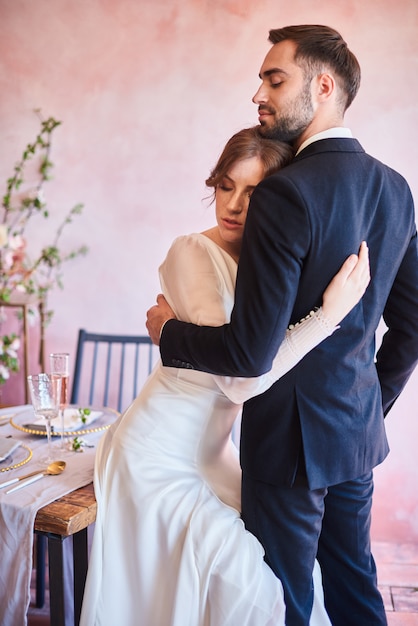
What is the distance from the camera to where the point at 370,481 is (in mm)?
1439

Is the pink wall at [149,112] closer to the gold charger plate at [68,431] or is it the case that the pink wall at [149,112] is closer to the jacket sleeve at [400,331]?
the gold charger plate at [68,431]

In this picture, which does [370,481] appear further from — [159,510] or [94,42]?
[94,42]

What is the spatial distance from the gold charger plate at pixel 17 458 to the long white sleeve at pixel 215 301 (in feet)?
1.91

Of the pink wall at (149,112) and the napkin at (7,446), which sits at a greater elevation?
the pink wall at (149,112)

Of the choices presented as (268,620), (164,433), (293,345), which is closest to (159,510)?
(164,433)

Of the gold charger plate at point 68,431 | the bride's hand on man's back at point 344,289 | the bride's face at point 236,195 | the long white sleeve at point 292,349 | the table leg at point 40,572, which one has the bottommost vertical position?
the table leg at point 40,572

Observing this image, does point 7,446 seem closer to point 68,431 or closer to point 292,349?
point 68,431

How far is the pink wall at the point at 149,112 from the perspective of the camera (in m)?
2.51

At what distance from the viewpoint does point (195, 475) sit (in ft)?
4.77

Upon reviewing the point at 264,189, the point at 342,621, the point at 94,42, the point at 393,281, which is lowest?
the point at 342,621

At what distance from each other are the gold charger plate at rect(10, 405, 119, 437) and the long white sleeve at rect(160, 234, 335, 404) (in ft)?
1.95

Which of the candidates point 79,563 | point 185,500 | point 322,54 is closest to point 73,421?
point 79,563

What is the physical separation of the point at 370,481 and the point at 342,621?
14.5 inches

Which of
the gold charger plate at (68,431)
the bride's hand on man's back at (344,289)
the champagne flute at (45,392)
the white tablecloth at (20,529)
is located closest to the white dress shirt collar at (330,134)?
the bride's hand on man's back at (344,289)
